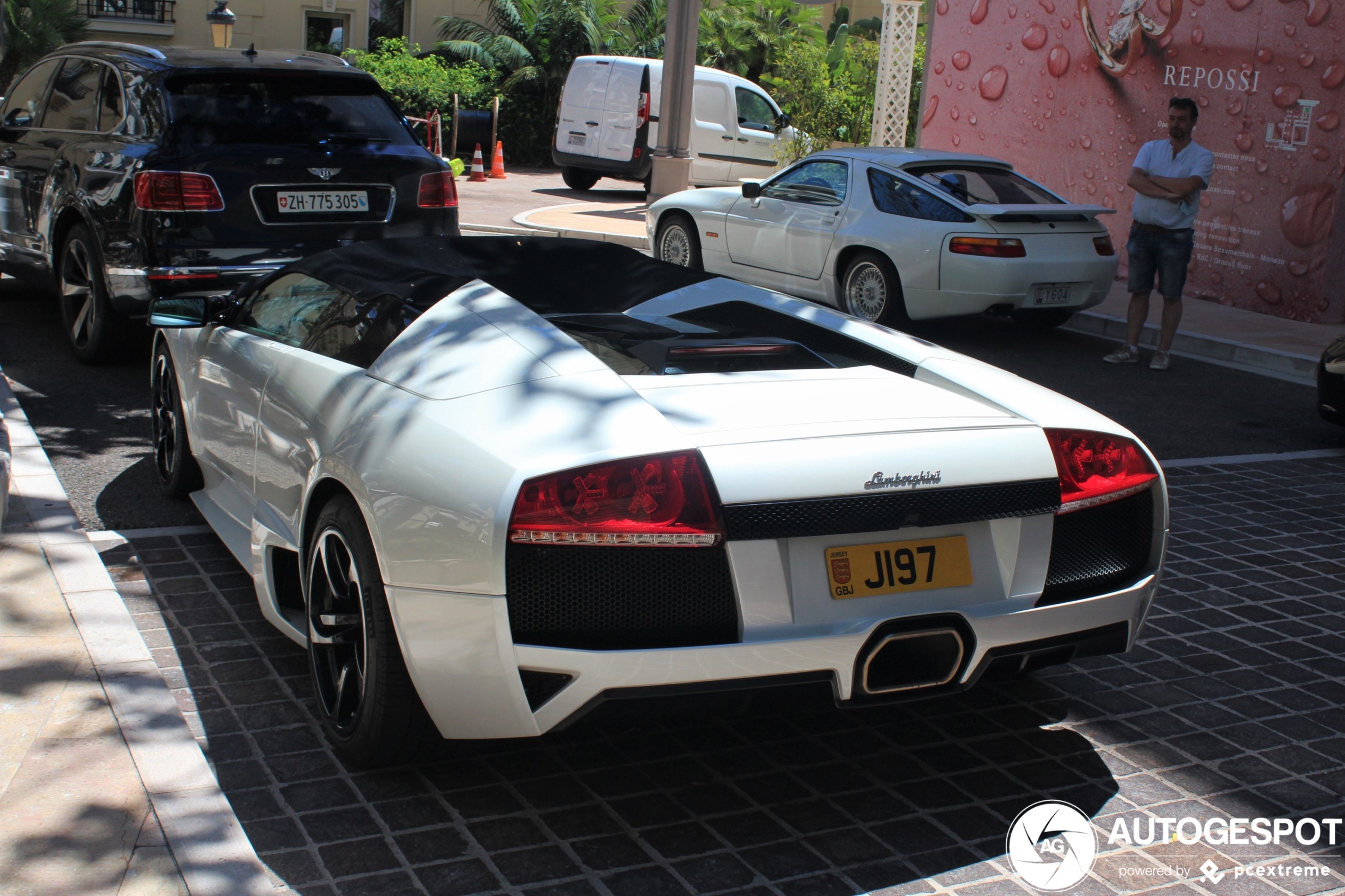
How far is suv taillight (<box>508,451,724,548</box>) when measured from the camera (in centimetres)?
284

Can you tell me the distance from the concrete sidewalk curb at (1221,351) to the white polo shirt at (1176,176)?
4.69 feet

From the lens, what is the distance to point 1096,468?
337 centimetres

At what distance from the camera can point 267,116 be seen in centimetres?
729

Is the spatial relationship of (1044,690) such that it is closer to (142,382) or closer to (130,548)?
(130,548)

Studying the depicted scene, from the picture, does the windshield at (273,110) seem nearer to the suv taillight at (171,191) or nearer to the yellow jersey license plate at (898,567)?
the suv taillight at (171,191)

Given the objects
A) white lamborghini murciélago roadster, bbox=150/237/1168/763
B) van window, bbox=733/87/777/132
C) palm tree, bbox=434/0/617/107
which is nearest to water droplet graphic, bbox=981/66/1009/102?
van window, bbox=733/87/777/132

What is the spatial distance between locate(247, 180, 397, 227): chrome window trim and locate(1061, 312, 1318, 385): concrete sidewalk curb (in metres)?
6.47

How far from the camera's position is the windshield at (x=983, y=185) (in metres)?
10.4

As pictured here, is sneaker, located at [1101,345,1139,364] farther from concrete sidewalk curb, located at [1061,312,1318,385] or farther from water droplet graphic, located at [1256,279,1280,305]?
water droplet graphic, located at [1256,279,1280,305]

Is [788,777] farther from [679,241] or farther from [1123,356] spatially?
[679,241]

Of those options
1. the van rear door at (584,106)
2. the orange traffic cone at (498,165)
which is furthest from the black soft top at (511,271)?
the orange traffic cone at (498,165)

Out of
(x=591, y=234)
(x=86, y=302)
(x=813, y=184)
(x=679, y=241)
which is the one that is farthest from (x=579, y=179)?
(x=86, y=302)

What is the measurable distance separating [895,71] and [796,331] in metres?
17.2

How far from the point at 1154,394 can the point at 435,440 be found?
7114 millimetres
